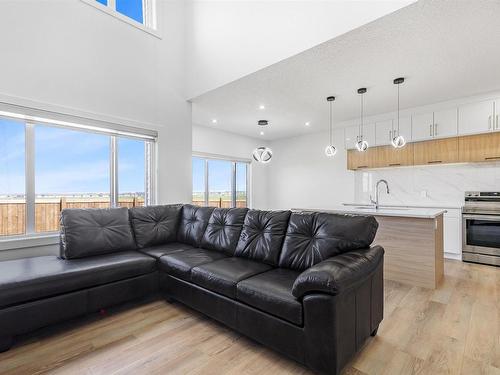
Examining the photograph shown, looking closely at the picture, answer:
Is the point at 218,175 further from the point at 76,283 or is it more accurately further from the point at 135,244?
the point at 76,283

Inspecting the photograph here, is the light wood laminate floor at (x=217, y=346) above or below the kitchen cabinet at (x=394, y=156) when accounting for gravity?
below

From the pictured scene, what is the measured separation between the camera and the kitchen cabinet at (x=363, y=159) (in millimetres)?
5246

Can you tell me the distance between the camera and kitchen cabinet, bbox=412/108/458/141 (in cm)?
431

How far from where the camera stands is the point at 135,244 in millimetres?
3135

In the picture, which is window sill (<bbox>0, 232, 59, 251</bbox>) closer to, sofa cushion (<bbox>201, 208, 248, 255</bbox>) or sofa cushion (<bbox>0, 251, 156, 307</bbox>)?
sofa cushion (<bbox>0, 251, 156, 307</bbox>)

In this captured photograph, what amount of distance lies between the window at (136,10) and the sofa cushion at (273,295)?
13.2ft

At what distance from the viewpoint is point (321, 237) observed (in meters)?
2.21

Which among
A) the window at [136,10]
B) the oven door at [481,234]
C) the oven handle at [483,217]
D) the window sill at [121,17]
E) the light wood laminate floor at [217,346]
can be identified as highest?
the window at [136,10]

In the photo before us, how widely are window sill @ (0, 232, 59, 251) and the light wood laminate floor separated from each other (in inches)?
45.3

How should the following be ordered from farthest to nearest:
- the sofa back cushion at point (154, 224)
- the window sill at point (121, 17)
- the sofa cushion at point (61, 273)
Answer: the window sill at point (121, 17)
the sofa back cushion at point (154, 224)
the sofa cushion at point (61, 273)

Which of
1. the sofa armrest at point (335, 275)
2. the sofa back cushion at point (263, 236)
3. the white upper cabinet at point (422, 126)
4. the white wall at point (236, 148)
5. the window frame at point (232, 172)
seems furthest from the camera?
the window frame at point (232, 172)

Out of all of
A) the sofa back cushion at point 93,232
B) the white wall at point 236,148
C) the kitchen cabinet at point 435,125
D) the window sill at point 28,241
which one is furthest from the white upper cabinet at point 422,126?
the window sill at point 28,241

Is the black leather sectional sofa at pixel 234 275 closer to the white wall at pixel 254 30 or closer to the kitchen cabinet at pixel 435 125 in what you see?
the white wall at pixel 254 30

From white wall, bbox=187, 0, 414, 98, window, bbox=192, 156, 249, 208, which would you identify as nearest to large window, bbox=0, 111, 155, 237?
white wall, bbox=187, 0, 414, 98
